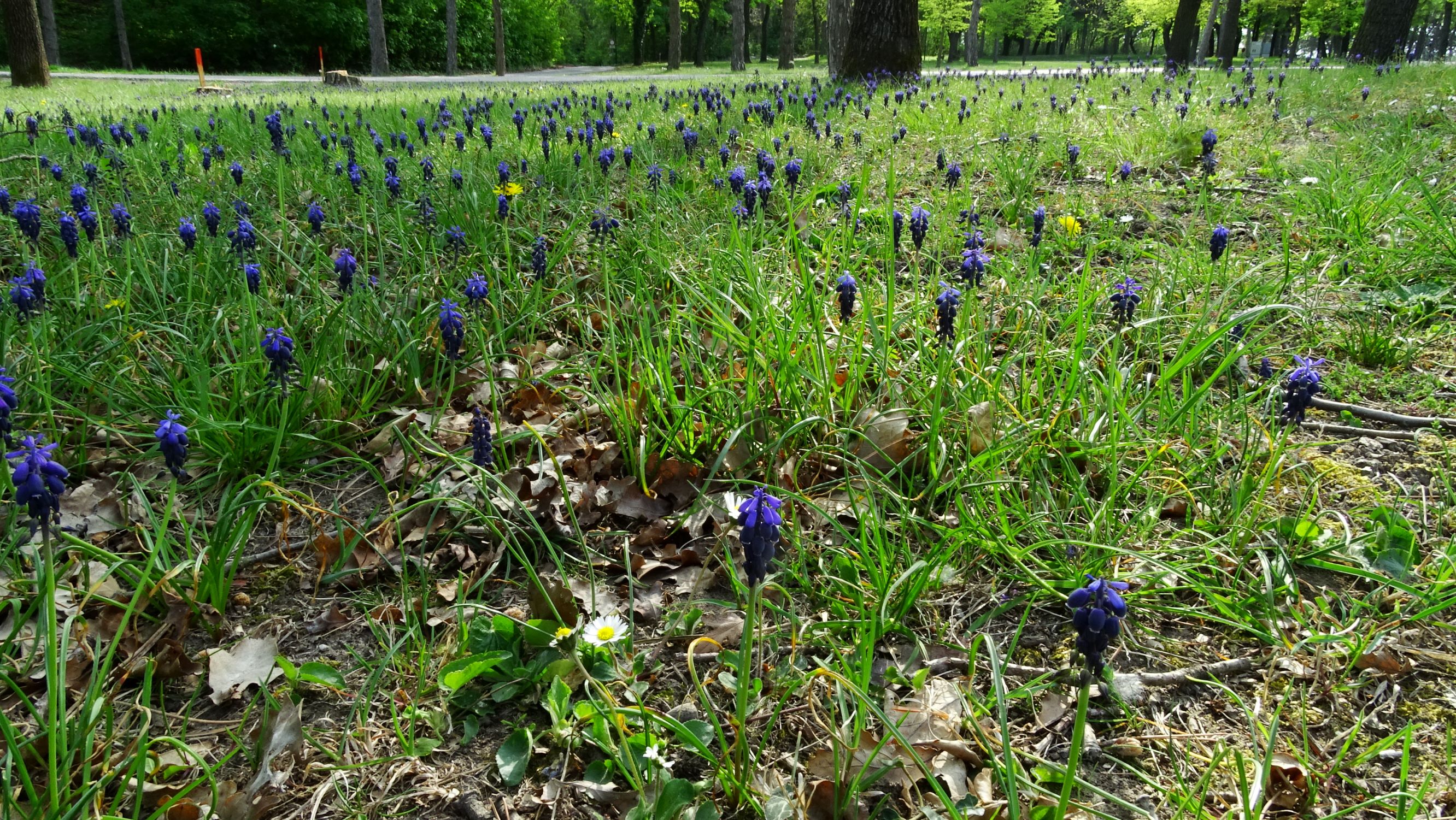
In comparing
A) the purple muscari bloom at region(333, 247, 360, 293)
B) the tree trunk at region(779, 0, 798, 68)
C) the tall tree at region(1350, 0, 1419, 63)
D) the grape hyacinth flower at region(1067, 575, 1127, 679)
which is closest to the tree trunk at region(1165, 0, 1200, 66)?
the tall tree at region(1350, 0, 1419, 63)

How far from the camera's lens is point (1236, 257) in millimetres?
3383

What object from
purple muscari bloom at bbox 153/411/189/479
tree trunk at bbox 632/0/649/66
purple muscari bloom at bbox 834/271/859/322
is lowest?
purple muscari bloom at bbox 153/411/189/479

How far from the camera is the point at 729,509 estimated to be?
165 centimetres

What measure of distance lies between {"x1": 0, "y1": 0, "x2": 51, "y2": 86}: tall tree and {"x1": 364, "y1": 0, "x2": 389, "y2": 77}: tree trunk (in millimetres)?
9399

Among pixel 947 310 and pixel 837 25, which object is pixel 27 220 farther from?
pixel 837 25

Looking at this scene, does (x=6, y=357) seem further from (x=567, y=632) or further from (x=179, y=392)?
(x=567, y=632)

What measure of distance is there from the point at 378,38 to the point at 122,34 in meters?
14.0

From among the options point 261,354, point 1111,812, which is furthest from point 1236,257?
point 261,354

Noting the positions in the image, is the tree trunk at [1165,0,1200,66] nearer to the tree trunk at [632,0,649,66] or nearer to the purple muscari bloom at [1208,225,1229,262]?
the purple muscari bloom at [1208,225,1229,262]

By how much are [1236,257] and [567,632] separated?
10.7 feet

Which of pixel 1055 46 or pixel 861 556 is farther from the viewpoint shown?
pixel 1055 46

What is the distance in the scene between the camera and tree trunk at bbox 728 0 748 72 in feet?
77.8

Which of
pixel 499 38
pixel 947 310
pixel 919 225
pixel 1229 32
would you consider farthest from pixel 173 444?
pixel 499 38

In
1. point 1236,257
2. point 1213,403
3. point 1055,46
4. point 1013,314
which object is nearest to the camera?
point 1213,403
